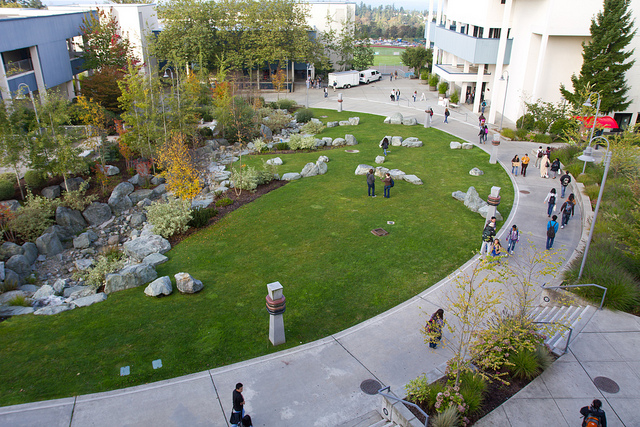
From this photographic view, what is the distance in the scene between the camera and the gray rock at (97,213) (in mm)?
19750

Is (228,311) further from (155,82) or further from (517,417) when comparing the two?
(155,82)

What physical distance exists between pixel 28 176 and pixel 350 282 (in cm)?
1679

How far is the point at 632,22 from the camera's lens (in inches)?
1070

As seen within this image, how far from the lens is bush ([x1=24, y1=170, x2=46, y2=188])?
2061 cm

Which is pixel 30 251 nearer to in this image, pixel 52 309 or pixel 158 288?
pixel 52 309

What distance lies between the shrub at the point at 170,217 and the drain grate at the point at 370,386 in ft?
34.9

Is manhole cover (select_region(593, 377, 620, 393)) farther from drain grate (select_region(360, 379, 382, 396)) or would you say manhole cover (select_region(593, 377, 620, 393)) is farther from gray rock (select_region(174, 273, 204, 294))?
gray rock (select_region(174, 273, 204, 294))

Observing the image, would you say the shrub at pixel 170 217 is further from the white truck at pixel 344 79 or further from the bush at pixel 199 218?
the white truck at pixel 344 79

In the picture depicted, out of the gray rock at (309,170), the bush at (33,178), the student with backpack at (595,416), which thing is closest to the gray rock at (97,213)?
the bush at (33,178)

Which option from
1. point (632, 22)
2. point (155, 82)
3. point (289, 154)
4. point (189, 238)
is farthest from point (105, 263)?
point (632, 22)

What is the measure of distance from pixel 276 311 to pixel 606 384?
756cm

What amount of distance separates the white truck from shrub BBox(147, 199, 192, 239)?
36.7 meters

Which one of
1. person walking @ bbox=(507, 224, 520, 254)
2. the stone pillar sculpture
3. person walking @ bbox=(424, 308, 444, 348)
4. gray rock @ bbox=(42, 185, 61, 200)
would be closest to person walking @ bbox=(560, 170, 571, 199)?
person walking @ bbox=(507, 224, 520, 254)

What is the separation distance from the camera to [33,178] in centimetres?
2075
